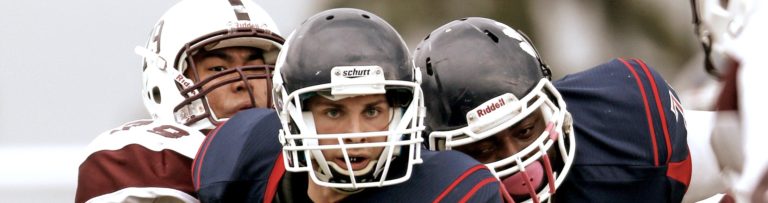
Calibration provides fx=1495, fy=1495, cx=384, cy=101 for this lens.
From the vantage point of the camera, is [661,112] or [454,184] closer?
[454,184]

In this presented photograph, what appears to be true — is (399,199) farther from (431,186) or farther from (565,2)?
(565,2)

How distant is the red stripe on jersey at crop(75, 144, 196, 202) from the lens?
9.52 ft

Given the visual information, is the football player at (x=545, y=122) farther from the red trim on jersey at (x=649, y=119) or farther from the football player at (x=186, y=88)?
the football player at (x=186, y=88)

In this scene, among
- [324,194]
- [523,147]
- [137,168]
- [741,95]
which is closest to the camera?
[741,95]

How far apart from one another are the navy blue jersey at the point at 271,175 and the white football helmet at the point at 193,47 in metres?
0.34

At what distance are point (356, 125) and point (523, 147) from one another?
459mm

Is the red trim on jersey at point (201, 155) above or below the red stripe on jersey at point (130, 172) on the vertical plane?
above

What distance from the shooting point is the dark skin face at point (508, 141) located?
2.83 m

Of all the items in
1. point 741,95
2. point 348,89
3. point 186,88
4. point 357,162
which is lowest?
point 186,88

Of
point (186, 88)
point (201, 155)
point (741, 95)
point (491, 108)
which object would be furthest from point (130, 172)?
point (741, 95)

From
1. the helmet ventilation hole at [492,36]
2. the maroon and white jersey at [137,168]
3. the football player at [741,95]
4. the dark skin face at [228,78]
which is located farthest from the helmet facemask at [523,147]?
the football player at [741,95]

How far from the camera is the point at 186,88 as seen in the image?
335 centimetres

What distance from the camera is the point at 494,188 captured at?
8.40 ft

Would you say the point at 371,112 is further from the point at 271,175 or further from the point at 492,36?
the point at 492,36
